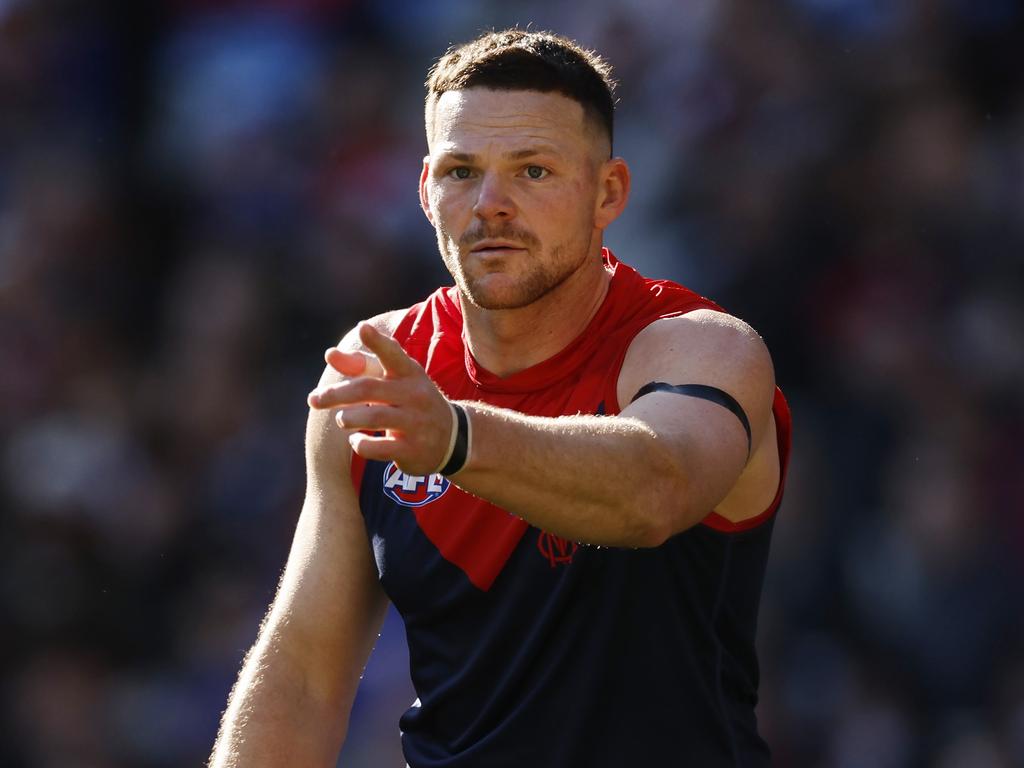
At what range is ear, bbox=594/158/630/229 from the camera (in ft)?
13.8

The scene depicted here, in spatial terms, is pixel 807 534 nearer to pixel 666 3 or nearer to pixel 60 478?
pixel 666 3

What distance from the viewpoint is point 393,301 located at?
8.45 metres

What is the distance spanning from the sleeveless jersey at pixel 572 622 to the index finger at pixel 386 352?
0.97 metres

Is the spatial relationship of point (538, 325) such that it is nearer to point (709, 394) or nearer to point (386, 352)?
point (709, 394)

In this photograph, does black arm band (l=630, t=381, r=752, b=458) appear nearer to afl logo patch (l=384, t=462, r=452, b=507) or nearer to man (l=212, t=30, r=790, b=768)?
man (l=212, t=30, r=790, b=768)

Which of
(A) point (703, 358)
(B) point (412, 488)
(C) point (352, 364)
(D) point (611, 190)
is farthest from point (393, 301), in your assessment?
(C) point (352, 364)

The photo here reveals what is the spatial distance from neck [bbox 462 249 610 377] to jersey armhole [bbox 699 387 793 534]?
53cm

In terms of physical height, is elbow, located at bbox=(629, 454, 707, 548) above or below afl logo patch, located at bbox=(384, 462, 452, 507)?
below

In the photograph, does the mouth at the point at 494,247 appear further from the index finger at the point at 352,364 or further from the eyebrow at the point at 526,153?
the index finger at the point at 352,364

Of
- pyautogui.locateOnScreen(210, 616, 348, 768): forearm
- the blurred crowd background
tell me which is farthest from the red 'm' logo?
the blurred crowd background

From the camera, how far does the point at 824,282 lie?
749 centimetres

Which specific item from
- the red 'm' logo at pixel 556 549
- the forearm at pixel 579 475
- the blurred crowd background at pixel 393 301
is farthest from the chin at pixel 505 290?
the blurred crowd background at pixel 393 301

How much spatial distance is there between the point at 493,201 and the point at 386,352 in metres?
1.19

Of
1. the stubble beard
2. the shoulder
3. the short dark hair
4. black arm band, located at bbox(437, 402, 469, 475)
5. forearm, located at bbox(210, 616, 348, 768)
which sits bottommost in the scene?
forearm, located at bbox(210, 616, 348, 768)
